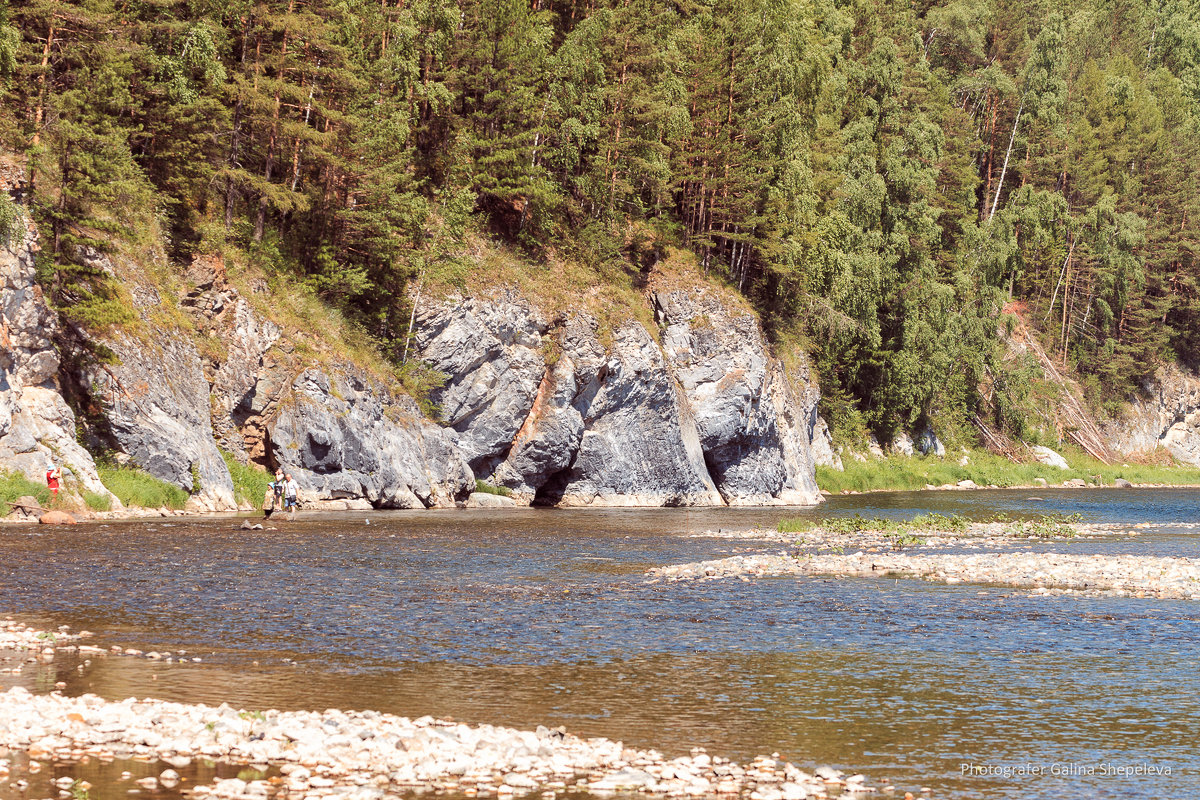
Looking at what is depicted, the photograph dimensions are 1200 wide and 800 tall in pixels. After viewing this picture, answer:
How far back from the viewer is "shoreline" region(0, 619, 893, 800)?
459 inches

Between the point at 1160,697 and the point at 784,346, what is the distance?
58161 mm

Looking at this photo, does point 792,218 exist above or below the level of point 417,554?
above

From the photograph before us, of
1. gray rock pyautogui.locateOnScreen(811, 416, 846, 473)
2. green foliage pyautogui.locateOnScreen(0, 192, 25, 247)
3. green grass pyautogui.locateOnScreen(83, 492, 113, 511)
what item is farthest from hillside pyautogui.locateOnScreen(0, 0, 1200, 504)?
gray rock pyautogui.locateOnScreen(811, 416, 846, 473)

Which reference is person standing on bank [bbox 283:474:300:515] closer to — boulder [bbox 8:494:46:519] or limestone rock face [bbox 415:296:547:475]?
boulder [bbox 8:494:46:519]

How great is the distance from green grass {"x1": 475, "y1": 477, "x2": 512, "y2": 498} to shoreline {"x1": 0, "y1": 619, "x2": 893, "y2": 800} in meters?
41.0

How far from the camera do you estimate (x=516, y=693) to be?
52.7 feet

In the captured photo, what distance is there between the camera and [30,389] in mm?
37406

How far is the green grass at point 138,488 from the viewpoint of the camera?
38.7m

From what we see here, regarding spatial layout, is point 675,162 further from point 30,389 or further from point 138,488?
point 30,389

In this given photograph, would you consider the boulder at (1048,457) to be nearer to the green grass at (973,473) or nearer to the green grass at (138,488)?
the green grass at (973,473)

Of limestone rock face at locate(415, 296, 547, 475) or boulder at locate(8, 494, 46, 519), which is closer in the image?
boulder at locate(8, 494, 46, 519)

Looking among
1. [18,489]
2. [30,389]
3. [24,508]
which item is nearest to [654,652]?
[24,508]

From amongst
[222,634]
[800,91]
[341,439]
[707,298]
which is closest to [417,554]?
[222,634]

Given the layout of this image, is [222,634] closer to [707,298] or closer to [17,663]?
[17,663]
